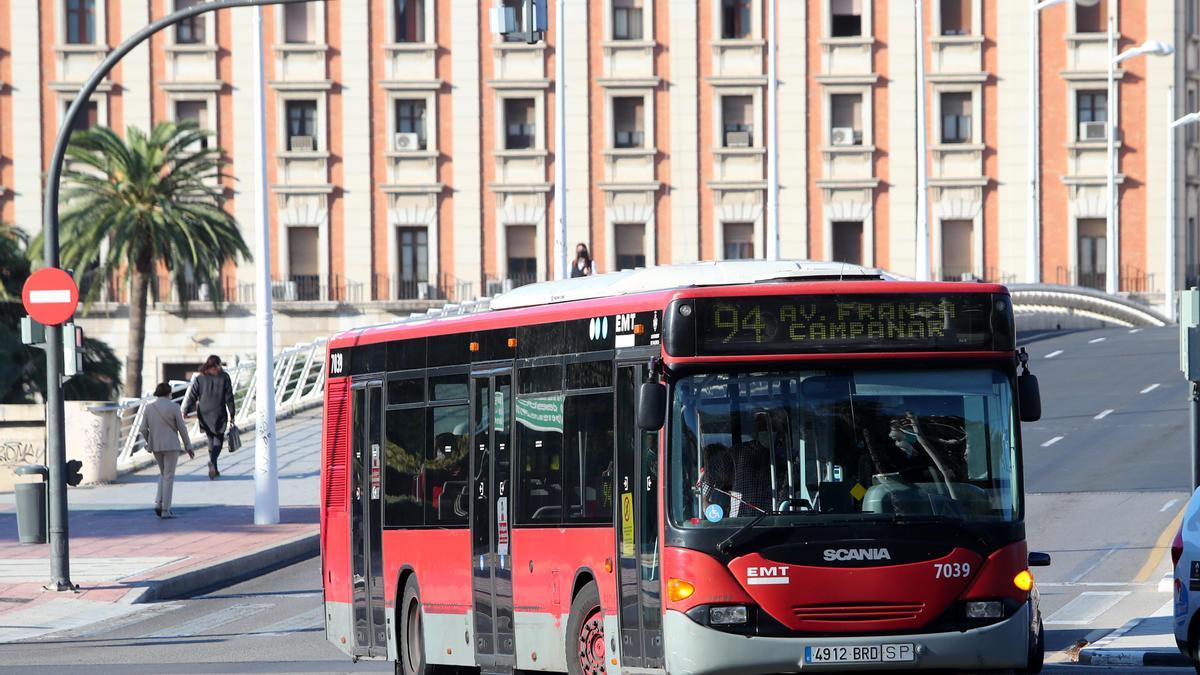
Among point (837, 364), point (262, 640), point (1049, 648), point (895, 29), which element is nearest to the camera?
point (837, 364)

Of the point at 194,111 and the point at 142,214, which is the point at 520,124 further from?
the point at 142,214

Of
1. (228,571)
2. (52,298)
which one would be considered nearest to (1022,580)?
(52,298)

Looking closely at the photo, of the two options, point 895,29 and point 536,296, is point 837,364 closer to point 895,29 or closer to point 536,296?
point 536,296

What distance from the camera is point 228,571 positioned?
70.2 feet

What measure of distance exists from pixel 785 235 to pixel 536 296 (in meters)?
52.6

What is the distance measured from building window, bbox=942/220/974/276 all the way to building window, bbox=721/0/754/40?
836 centimetres

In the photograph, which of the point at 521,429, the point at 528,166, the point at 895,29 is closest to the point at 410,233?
the point at 528,166

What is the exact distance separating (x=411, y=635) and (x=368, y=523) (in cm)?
105

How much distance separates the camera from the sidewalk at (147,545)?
19.3 m

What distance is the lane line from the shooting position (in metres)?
19.2

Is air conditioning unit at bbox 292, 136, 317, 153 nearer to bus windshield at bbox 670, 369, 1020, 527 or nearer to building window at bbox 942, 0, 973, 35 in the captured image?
building window at bbox 942, 0, 973, 35

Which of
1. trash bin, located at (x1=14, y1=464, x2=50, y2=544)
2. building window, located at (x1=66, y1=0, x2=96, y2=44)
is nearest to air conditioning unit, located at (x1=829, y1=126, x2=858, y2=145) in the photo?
building window, located at (x1=66, y1=0, x2=96, y2=44)

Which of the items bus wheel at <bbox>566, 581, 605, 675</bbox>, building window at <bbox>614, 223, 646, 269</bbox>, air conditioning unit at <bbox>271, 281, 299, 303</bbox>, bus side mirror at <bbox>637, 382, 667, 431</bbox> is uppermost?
building window at <bbox>614, 223, 646, 269</bbox>

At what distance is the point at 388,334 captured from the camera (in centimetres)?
A: 1460
